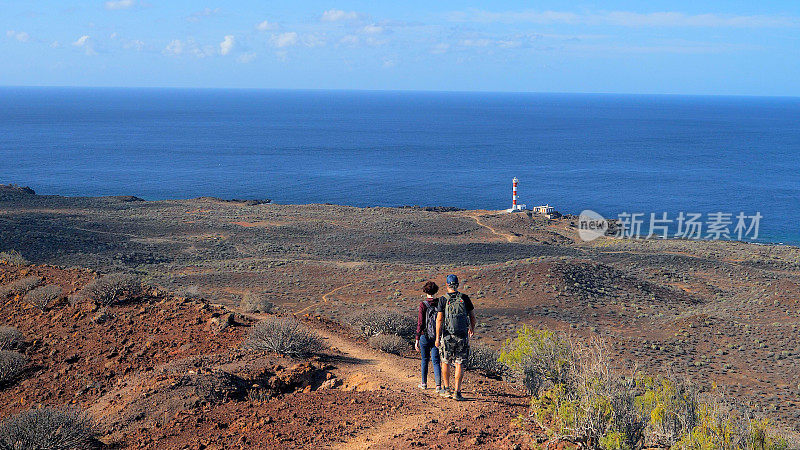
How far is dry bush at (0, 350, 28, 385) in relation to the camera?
32.5ft

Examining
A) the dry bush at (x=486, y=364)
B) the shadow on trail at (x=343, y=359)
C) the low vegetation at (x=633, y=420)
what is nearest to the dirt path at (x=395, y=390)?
the shadow on trail at (x=343, y=359)

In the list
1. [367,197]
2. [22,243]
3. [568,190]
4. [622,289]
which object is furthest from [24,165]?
[622,289]

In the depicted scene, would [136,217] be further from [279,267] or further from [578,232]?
[578,232]

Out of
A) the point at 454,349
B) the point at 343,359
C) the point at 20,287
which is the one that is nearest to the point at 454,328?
the point at 454,349

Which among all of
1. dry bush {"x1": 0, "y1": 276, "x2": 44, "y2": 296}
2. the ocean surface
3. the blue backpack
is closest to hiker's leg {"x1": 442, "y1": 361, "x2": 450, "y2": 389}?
the blue backpack

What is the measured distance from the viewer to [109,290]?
1262 cm

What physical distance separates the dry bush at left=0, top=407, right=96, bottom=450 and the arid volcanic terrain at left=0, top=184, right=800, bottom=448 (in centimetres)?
61

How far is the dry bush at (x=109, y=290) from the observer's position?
41.2ft

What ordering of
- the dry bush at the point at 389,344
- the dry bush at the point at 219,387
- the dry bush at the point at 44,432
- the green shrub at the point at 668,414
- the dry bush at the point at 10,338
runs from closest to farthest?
the dry bush at the point at 44,432
the green shrub at the point at 668,414
the dry bush at the point at 219,387
the dry bush at the point at 10,338
the dry bush at the point at 389,344

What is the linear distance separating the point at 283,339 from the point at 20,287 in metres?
6.95

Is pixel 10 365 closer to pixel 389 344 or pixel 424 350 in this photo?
pixel 389 344

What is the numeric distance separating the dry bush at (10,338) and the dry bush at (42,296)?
158 centimetres

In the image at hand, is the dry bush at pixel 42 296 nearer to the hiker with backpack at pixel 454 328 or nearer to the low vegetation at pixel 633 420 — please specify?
the hiker with backpack at pixel 454 328

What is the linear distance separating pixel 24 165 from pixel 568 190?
71661 mm
